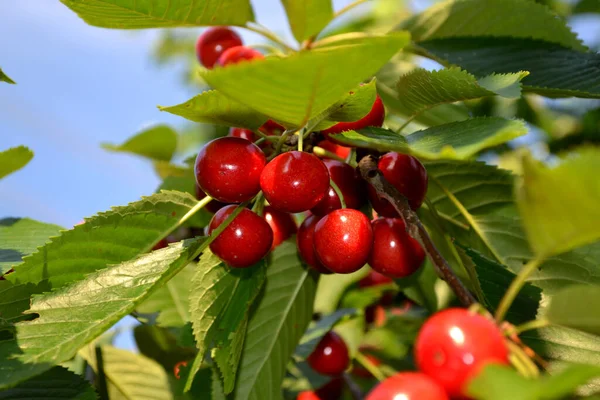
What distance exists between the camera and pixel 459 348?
68 centimetres

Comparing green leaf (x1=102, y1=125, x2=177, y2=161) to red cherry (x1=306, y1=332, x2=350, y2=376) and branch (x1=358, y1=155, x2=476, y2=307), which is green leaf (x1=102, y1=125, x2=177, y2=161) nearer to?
red cherry (x1=306, y1=332, x2=350, y2=376)

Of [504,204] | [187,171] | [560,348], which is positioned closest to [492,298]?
[560,348]

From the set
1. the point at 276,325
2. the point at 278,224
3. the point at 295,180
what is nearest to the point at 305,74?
the point at 295,180

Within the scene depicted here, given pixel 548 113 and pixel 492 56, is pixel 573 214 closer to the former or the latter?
pixel 492 56

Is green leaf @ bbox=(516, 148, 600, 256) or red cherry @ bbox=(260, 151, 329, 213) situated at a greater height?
green leaf @ bbox=(516, 148, 600, 256)

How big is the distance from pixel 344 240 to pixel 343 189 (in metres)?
0.24

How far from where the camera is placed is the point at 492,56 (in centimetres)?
182

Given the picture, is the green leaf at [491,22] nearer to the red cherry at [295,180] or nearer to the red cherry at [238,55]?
the red cherry at [238,55]

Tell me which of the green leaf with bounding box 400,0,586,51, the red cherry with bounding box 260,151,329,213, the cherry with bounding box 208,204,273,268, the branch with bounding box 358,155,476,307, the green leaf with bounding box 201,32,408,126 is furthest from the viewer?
the green leaf with bounding box 400,0,586,51

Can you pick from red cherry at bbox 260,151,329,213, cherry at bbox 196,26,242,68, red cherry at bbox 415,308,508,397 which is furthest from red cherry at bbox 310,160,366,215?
cherry at bbox 196,26,242,68

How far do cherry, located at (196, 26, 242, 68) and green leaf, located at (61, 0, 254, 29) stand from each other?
548mm

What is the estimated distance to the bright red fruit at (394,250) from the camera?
1.31 metres

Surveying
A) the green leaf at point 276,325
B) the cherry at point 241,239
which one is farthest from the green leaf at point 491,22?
the cherry at point 241,239

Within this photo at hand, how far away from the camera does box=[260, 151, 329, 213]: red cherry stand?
1.14m
